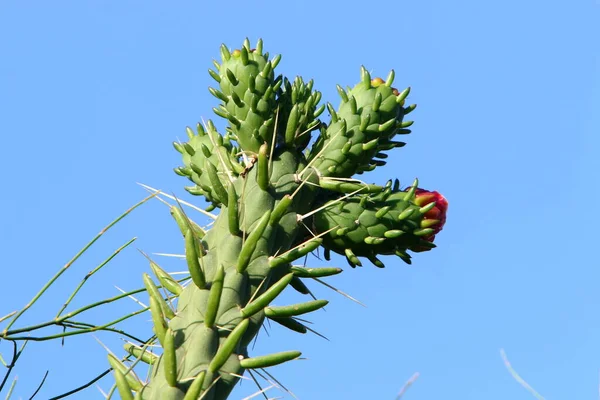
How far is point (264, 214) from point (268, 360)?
35 cm

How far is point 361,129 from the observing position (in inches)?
89.0

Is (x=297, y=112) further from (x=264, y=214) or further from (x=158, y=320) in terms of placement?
(x=158, y=320)

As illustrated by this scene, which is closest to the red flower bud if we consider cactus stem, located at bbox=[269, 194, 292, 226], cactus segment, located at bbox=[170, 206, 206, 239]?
cactus stem, located at bbox=[269, 194, 292, 226]

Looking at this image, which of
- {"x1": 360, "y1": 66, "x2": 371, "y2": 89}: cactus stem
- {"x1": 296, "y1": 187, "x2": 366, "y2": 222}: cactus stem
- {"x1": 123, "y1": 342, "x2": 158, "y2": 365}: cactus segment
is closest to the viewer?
{"x1": 123, "y1": 342, "x2": 158, "y2": 365}: cactus segment

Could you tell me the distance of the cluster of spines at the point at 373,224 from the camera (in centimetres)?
217

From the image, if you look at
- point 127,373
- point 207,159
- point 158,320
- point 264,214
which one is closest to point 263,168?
point 264,214

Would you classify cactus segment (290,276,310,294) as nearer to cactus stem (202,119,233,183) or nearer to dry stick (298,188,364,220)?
dry stick (298,188,364,220)

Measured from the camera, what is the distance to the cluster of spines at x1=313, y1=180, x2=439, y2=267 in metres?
2.17

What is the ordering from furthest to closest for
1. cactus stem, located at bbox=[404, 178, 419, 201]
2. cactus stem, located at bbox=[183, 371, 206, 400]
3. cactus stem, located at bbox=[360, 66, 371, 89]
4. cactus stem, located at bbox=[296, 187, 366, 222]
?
cactus stem, located at bbox=[360, 66, 371, 89], cactus stem, located at bbox=[404, 178, 419, 201], cactus stem, located at bbox=[296, 187, 366, 222], cactus stem, located at bbox=[183, 371, 206, 400]

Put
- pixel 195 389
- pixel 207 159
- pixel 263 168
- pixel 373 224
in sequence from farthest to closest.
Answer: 1. pixel 207 159
2. pixel 373 224
3. pixel 263 168
4. pixel 195 389

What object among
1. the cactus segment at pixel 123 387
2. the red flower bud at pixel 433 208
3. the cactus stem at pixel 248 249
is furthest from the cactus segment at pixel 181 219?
the red flower bud at pixel 433 208

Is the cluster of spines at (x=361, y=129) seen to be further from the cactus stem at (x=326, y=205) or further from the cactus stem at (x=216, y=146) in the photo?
the cactus stem at (x=216, y=146)

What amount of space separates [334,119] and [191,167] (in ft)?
1.36

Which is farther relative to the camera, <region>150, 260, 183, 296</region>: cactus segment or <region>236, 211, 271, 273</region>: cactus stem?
<region>150, 260, 183, 296</region>: cactus segment
